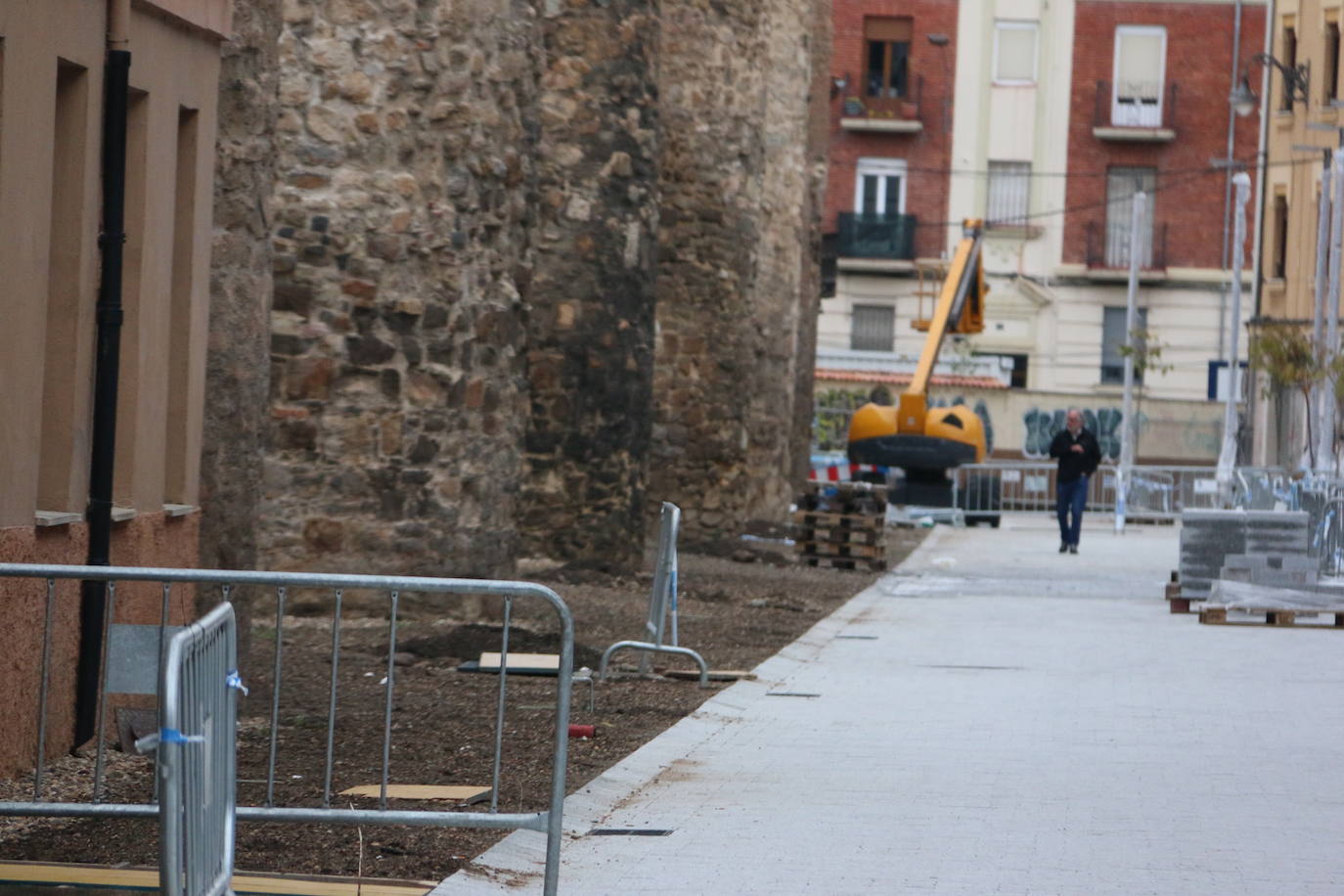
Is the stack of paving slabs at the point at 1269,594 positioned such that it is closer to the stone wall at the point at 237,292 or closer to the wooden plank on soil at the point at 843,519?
the wooden plank on soil at the point at 843,519

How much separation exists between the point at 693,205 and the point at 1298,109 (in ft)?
87.5

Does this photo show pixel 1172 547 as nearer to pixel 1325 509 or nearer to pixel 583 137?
pixel 1325 509

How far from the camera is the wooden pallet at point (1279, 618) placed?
56.9ft

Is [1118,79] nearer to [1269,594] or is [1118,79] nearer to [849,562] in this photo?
[849,562]


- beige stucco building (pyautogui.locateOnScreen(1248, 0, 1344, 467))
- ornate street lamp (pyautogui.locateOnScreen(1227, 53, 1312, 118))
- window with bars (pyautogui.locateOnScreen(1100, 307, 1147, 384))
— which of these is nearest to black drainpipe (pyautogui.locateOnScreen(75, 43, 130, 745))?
ornate street lamp (pyautogui.locateOnScreen(1227, 53, 1312, 118))

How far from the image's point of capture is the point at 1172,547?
100ft

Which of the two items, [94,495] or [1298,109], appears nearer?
[94,495]

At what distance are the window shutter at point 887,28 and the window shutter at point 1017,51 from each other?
230 centimetres

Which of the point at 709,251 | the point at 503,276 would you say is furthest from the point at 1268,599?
the point at 709,251

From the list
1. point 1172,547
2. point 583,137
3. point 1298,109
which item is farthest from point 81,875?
point 1298,109

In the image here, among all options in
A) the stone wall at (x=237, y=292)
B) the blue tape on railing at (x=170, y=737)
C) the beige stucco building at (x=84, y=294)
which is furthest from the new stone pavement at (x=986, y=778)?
the blue tape on railing at (x=170, y=737)

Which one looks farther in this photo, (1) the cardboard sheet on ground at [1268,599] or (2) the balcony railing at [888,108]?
(2) the balcony railing at [888,108]

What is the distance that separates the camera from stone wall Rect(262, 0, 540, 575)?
14.3 metres

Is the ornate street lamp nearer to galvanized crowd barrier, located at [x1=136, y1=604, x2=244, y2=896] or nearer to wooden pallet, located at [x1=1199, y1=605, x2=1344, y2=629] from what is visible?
wooden pallet, located at [x1=1199, y1=605, x2=1344, y2=629]
